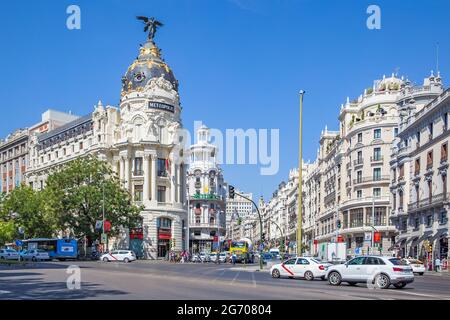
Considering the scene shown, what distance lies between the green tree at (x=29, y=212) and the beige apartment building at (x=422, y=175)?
42.9m

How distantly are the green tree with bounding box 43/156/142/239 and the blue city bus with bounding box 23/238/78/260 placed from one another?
4923mm

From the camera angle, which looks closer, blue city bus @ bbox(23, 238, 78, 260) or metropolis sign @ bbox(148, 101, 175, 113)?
blue city bus @ bbox(23, 238, 78, 260)

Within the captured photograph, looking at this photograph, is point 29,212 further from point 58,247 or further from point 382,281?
point 382,281

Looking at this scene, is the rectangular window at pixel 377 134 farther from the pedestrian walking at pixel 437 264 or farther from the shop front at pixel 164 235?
the shop front at pixel 164 235

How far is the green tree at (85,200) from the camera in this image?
7138 cm

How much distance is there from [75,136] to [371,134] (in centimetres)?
4861

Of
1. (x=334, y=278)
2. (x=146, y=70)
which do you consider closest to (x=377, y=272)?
(x=334, y=278)

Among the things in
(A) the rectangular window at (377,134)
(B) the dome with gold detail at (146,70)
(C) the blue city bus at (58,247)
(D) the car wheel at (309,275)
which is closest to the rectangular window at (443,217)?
(D) the car wheel at (309,275)

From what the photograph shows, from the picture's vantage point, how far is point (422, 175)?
5509 cm

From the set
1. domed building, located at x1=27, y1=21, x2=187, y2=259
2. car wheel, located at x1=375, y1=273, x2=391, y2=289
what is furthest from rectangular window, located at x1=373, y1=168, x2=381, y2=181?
car wheel, located at x1=375, y1=273, x2=391, y2=289

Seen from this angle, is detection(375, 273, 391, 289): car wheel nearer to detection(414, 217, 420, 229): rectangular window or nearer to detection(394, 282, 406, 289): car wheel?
detection(394, 282, 406, 289): car wheel

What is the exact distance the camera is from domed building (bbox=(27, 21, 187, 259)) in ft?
268

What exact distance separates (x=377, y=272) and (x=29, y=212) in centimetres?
6053
